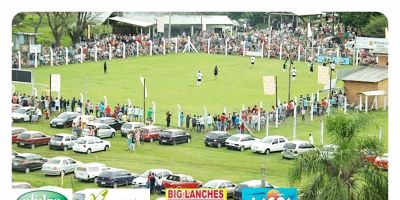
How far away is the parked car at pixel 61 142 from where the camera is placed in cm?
1374

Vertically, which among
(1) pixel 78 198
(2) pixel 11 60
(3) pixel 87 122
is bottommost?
(1) pixel 78 198

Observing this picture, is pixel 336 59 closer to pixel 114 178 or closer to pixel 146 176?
pixel 146 176

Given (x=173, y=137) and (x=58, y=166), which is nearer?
(x=58, y=166)

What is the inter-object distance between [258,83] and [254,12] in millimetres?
1287

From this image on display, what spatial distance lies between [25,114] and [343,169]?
14.3 ft

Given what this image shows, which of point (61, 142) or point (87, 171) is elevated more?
point (61, 142)

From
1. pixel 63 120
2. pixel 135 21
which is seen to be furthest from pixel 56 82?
pixel 135 21

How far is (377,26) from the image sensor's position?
13.2 meters

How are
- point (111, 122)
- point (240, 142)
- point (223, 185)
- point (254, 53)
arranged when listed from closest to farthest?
1. point (223, 185)
2. point (240, 142)
3. point (111, 122)
4. point (254, 53)

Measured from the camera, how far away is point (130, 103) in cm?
1438

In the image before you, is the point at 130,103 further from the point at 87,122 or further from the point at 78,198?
the point at 78,198

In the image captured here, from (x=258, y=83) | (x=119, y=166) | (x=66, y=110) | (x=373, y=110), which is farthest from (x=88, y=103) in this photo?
(x=373, y=110)

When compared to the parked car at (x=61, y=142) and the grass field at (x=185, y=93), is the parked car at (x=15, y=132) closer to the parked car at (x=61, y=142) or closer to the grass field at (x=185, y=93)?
the grass field at (x=185, y=93)

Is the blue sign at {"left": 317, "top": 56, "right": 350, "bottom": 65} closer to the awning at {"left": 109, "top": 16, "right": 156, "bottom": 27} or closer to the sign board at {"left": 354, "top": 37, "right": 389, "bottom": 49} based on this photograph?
the sign board at {"left": 354, "top": 37, "right": 389, "bottom": 49}
